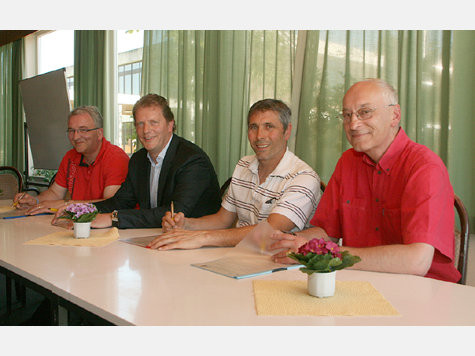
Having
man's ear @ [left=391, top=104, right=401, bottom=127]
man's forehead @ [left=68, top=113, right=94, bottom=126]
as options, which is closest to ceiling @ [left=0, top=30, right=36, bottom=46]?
man's forehead @ [left=68, top=113, right=94, bottom=126]

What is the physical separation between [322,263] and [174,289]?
0.38 metres

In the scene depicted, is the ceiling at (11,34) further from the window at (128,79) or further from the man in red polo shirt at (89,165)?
the man in red polo shirt at (89,165)

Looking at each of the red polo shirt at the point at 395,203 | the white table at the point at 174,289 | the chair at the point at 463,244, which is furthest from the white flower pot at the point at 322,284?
the chair at the point at 463,244

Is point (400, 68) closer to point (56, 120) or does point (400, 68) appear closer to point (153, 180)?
point (153, 180)

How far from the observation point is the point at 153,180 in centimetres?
243

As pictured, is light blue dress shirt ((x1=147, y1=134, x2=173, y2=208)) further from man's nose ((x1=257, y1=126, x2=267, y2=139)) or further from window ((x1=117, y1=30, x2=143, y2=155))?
window ((x1=117, y1=30, x2=143, y2=155))

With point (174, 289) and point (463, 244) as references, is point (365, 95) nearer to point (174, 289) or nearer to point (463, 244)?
point (463, 244)

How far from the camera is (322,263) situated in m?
1.01

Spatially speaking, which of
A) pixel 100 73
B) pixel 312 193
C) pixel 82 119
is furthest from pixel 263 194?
pixel 100 73

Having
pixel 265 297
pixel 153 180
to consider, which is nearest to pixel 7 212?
pixel 153 180

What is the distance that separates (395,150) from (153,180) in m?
1.36

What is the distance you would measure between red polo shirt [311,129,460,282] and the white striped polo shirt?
9 cm

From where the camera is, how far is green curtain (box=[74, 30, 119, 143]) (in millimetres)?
4785

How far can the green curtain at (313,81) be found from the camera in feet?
6.82
